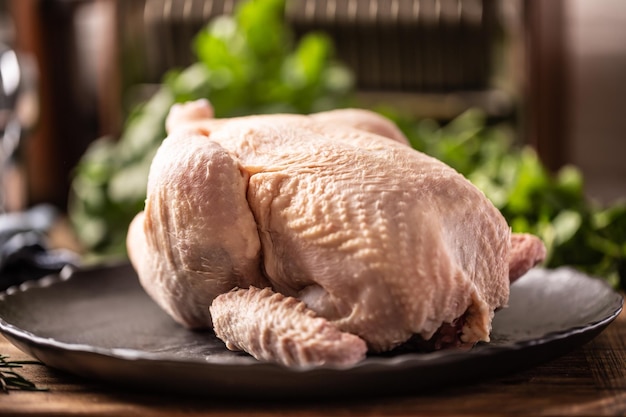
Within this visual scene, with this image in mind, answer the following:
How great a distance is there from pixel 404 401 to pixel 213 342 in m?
0.37

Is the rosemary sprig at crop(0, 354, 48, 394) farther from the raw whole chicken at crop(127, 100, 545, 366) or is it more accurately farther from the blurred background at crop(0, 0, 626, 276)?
the blurred background at crop(0, 0, 626, 276)

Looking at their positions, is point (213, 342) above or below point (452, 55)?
below

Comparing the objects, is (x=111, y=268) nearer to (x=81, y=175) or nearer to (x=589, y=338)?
(x=589, y=338)

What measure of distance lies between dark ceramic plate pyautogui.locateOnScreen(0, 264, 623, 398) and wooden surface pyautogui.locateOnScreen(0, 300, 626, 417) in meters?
0.01

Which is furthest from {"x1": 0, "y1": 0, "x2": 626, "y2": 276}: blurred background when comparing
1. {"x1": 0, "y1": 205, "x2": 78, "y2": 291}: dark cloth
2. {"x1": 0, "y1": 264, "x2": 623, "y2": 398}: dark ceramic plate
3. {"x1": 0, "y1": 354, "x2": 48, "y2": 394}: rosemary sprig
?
{"x1": 0, "y1": 354, "x2": 48, "y2": 394}: rosemary sprig

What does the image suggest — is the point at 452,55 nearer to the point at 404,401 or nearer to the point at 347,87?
the point at 347,87

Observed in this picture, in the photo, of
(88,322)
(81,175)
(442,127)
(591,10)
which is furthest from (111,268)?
(591,10)

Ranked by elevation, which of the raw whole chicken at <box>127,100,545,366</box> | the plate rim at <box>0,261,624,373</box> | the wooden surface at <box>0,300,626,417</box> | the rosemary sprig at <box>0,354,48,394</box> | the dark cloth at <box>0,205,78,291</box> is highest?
the raw whole chicken at <box>127,100,545,366</box>

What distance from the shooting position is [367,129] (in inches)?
53.2

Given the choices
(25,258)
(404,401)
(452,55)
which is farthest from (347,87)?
(404,401)

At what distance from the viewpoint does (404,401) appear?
92cm

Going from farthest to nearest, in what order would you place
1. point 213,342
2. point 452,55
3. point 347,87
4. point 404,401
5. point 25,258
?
point 452,55, point 347,87, point 25,258, point 213,342, point 404,401

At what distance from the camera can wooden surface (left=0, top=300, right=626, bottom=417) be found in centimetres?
90

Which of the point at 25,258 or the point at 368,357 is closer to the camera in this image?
the point at 368,357
